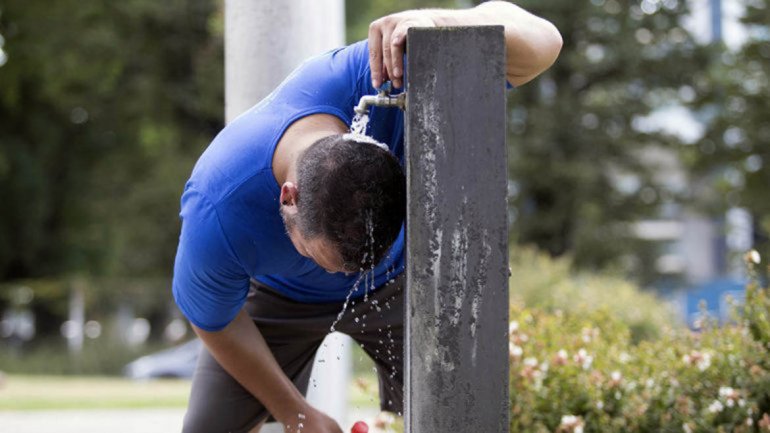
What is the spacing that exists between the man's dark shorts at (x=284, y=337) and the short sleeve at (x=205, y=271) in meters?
0.42

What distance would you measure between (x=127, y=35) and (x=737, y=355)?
2278 centimetres

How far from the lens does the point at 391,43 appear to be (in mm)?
2555

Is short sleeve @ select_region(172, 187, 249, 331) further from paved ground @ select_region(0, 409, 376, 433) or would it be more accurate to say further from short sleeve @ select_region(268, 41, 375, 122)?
paved ground @ select_region(0, 409, 376, 433)

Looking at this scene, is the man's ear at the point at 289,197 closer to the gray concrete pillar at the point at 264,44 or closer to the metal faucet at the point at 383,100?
the metal faucet at the point at 383,100

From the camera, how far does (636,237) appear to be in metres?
25.4

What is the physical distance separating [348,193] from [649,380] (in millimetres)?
2151

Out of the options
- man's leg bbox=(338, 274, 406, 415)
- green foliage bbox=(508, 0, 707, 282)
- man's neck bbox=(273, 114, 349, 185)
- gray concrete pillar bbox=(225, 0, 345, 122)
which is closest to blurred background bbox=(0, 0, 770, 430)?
green foliage bbox=(508, 0, 707, 282)

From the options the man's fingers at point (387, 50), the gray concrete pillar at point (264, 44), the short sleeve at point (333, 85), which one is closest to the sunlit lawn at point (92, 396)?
the gray concrete pillar at point (264, 44)

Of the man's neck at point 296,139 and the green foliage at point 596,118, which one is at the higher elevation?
the man's neck at point 296,139

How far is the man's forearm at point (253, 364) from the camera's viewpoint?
3.21m

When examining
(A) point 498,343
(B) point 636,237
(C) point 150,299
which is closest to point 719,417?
(A) point 498,343

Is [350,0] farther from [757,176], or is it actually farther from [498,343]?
[498,343]

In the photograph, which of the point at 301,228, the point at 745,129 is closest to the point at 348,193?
the point at 301,228

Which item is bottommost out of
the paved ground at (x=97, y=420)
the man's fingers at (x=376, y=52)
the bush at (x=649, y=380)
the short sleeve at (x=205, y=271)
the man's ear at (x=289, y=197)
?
the paved ground at (x=97, y=420)
